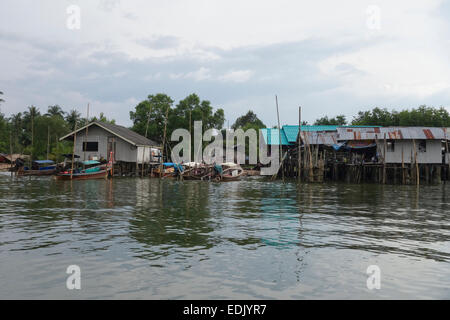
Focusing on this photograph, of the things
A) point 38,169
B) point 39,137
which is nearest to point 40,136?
point 39,137

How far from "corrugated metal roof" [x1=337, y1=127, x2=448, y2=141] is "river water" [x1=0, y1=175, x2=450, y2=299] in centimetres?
2293

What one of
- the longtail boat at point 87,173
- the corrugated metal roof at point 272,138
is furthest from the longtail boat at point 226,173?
the longtail boat at point 87,173

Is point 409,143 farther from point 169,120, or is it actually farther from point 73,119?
point 73,119

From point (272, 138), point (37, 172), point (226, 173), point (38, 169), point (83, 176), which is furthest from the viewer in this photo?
point (272, 138)

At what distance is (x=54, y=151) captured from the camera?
55.0 m

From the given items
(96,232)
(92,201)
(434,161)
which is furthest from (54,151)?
(96,232)

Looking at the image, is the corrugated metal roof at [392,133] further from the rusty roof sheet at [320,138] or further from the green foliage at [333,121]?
the green foliage at [333,121]

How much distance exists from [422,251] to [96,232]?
25.5ft

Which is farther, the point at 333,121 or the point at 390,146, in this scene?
the point at 333,121

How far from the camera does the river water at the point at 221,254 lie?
648 centimetres

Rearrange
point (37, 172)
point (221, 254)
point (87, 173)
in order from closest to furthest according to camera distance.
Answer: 1. point (221, 254)
2. point (87, 173)
3. point (37, 172)

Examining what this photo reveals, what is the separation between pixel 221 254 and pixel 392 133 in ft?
107

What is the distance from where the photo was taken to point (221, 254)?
8.54 m

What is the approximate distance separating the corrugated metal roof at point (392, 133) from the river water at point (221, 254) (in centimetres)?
2293
